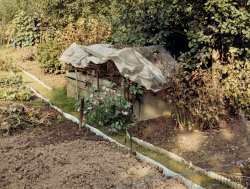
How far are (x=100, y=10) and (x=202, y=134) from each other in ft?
32.3

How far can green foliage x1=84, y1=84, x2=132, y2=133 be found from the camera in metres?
6.39

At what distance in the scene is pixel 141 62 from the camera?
6637 mm

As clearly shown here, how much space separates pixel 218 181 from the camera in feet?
13.9

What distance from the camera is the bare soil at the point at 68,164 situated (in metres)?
4.05

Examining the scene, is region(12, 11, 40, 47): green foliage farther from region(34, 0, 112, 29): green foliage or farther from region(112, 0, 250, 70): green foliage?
region(112, 0, 250, 70): green foliage

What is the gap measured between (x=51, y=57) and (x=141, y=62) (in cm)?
624

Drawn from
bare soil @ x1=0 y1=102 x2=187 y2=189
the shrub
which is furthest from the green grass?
the shrub

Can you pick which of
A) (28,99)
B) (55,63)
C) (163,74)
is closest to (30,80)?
(55,63)

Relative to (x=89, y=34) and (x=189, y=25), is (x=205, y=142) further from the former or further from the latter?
(x=89, y=34)

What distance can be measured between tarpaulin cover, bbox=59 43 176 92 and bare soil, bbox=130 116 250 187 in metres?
0.81

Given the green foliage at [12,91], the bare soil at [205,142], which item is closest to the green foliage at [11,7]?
the green foliage at [12,91]

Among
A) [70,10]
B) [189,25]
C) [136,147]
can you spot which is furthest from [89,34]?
[136,147]

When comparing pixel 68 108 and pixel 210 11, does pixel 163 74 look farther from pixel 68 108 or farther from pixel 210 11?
pixel 68 108

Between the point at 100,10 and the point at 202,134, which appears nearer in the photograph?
the point at 202,134
